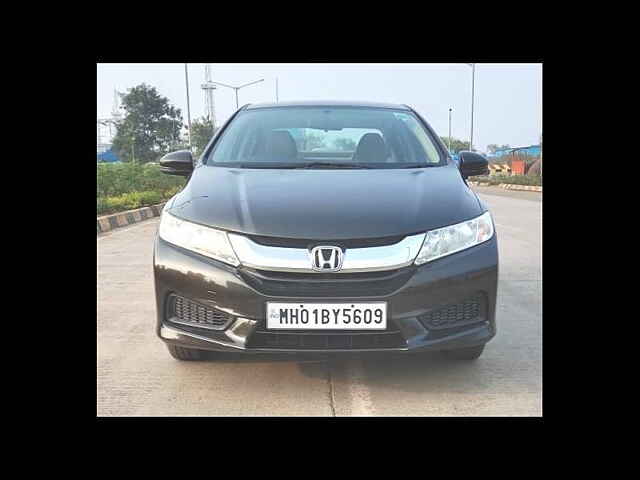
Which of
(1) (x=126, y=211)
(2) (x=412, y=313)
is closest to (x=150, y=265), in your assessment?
(2) (x=412, y=313)

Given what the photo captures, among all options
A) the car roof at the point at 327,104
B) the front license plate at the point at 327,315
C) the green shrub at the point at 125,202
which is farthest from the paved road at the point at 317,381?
the green shrub at the point at 125,202

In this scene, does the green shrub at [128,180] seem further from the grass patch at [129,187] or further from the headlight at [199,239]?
the headlight at [199,239]

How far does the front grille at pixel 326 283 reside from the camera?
254cm

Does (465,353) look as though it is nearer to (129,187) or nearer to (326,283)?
(326,283)

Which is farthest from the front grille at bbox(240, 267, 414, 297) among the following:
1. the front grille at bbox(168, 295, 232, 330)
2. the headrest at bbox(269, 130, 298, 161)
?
the headrest at bbox(269, 130, 298, 161)

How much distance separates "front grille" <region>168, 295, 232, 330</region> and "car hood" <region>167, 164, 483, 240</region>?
1.21 feet

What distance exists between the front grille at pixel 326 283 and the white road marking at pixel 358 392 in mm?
559

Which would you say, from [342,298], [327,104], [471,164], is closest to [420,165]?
[471,164]

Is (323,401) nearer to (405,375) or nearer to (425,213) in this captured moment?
(405,375)

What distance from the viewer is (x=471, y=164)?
3.84m

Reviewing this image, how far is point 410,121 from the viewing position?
4105mm

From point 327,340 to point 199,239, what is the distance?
2.40ft

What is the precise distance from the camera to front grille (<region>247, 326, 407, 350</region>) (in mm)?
2559

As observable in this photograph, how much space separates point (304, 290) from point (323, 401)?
624mm
